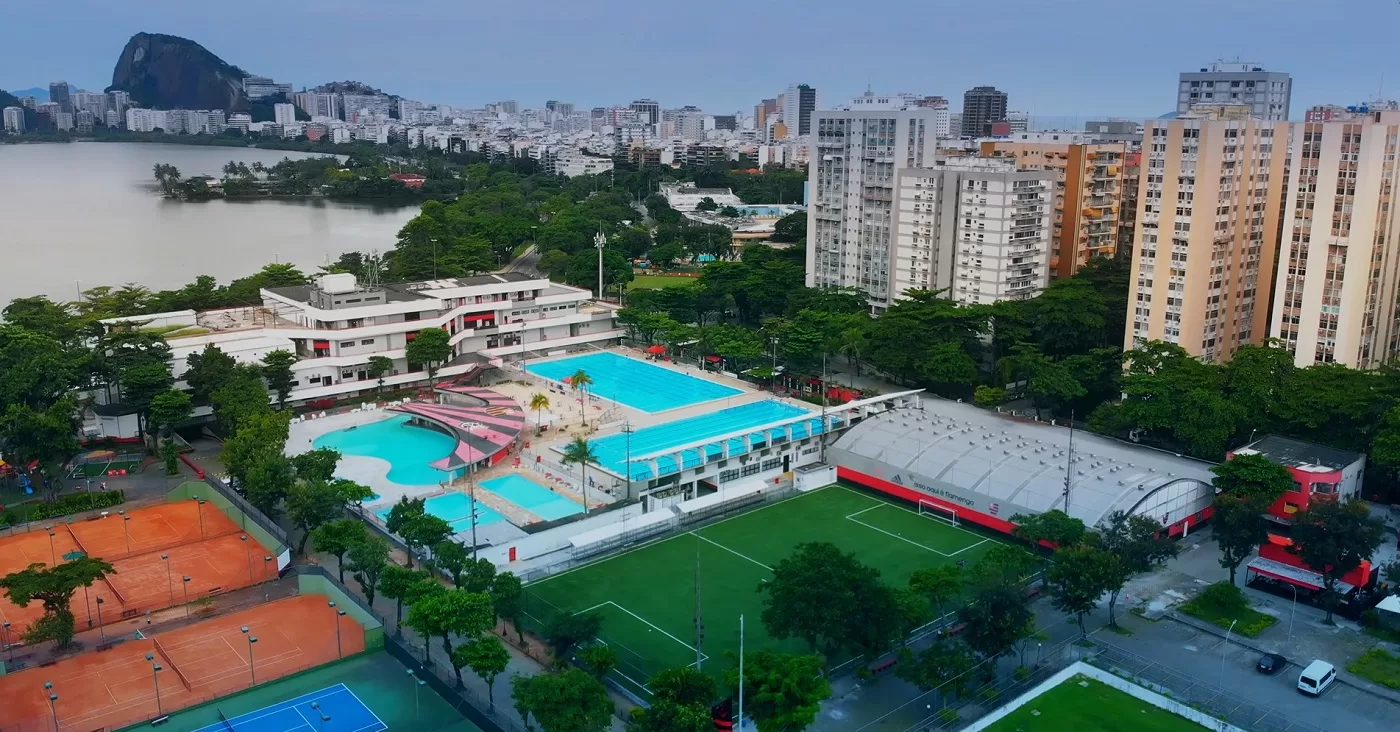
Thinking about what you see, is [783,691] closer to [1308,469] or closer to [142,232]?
[1308,469]

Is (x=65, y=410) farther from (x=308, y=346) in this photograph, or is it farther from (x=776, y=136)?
(x=776, y=136)

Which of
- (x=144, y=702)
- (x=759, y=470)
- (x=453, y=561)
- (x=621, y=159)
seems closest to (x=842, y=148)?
(x=759, y=470)

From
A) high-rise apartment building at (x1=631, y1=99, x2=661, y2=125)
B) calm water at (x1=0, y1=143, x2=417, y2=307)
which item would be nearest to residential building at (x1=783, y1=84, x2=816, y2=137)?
high-rise apartment building at (x1=631, y1=99, x2=661, y2=125)

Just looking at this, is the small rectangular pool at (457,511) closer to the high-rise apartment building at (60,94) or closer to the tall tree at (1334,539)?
the tall tree at (1334,539)

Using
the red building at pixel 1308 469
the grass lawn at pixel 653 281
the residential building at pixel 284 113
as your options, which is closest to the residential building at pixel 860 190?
the grass lawn at pixel 653 281

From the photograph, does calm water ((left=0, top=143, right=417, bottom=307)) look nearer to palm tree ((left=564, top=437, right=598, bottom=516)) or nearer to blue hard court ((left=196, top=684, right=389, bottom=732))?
palm tree ((left=564, top=437, right=598, bottom=516))

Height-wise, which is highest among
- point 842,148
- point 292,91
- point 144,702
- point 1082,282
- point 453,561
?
point 292,91
